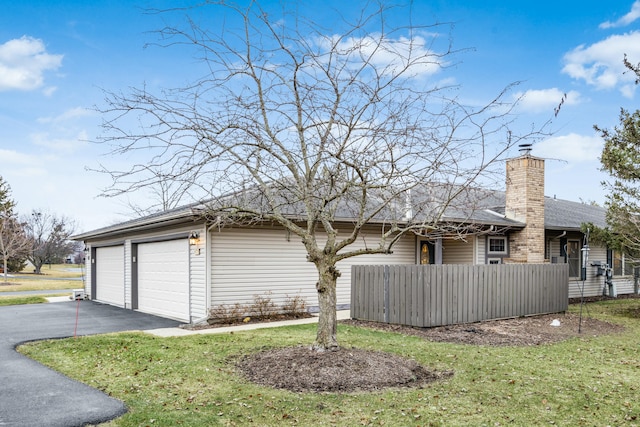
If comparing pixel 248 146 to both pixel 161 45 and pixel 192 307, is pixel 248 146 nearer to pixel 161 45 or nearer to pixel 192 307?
pixel 161 45

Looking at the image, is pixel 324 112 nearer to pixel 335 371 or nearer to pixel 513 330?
pixel 335 371

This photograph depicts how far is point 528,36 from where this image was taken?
12.9m

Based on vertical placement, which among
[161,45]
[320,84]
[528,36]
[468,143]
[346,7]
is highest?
[528,36]

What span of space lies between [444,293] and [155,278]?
330 inches

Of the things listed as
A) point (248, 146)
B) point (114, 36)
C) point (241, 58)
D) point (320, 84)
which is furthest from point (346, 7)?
point (114, 36)

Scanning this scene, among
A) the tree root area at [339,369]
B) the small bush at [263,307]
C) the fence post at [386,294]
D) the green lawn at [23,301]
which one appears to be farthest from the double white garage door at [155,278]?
the tree root area at [339,369]

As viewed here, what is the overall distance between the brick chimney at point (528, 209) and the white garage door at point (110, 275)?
43.1 feet

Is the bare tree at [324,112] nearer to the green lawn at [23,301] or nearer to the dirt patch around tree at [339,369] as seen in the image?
the dirt patch around tree at [339,369]

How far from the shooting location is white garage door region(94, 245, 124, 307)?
1850 centimetres

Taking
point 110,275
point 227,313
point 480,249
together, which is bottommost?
point 227,313

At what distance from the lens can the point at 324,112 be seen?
764 cm

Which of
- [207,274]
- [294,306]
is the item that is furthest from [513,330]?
[207,274]

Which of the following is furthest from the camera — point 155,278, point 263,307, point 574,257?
point 574,257

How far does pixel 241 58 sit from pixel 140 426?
16.8 feet
